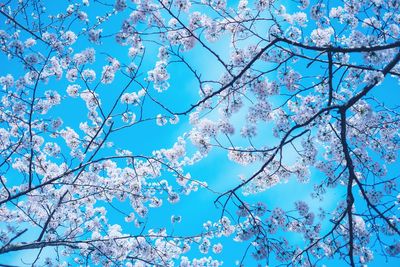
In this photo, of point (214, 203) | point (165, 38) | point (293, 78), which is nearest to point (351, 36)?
point (293, 78)

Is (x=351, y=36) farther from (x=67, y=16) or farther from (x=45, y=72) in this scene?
(x=45, y=72)

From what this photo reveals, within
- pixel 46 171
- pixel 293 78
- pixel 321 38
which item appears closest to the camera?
pixel 321 38

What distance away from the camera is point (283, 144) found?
18.0ft

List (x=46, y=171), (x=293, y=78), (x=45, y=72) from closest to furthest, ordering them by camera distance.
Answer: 1. (x=293, y=78)
2. (x=45, y=72)
3. (x=46, y=171)

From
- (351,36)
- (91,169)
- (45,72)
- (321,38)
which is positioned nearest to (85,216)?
(91,169)

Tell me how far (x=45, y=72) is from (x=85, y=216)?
3542 millimetres

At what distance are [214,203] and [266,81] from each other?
2.57m

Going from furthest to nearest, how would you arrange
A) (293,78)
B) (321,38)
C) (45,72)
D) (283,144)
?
(45,72) < (293,78) < (321,38) < (283,144)

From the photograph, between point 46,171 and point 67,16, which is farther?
point 46,171

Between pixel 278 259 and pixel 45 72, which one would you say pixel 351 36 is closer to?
pixel 278 259

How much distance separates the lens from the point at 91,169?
26.4ft

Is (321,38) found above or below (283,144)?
above

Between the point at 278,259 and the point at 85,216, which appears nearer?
the point at 278,259

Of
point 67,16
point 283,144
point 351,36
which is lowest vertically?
point 283,144
